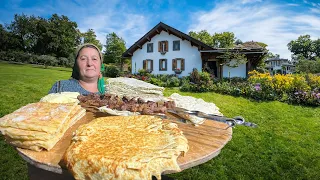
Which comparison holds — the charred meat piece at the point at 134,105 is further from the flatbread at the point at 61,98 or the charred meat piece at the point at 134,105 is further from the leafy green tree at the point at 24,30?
the leafy green tree at the point at 24,30

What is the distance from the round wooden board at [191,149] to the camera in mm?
1334

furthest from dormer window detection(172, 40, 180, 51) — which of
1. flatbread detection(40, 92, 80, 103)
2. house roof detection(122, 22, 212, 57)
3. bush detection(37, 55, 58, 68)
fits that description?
bush detection(37, 55, 58, 68)

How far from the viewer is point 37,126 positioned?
1.63 metres

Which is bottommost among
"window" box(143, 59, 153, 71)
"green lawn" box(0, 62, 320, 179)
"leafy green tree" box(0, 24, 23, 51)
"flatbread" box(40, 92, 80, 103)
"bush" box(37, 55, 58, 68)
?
"green lawn" box(0, 62, 320, 179)

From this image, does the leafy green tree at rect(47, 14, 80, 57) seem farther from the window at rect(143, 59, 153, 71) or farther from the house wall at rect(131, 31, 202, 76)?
the window at rect(143, 59, 153, 71)

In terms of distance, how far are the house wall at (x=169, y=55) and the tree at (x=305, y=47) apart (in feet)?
239

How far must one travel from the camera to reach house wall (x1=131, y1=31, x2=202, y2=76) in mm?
24500

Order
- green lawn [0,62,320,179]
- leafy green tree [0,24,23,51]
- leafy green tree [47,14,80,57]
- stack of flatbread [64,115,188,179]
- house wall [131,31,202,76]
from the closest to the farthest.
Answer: stack of flatbread [64,115,188,179]
green lawn [0,62,320,179]
house wall [131,31,202,76]
leafy green tree [0,24,23,51]
leafy green tree [47,14,80,57]

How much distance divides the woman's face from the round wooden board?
3.95ft

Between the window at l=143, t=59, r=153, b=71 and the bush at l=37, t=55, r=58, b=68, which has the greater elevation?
the bush at l=37, t=55, r=58, b=68

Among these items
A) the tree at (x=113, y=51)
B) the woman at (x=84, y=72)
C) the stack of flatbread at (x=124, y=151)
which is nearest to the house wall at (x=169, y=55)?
the tree at (x=113, y=51)

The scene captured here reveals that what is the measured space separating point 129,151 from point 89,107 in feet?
4.89

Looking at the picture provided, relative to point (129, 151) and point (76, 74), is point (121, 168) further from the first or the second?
point (76, 74)

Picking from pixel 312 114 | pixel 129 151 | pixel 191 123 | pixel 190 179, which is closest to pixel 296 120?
pixel 312 114
